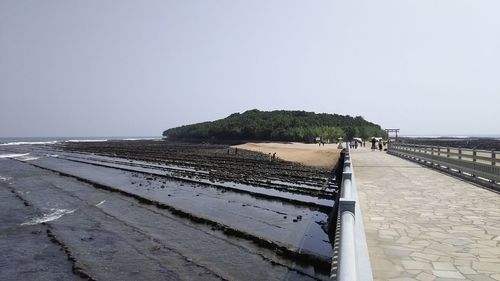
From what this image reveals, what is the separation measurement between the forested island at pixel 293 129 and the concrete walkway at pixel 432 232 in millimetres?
79792

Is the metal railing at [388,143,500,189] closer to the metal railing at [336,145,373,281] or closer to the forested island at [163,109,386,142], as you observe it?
the metal railing at [336,145,373,281]

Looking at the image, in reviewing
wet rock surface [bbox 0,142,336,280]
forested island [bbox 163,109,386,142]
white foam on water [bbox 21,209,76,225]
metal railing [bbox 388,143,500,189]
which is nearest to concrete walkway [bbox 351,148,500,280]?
metal railing [bbox 388,143,500,189]

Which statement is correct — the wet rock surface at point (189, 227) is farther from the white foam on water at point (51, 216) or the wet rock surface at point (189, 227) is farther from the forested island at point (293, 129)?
the forested island at point (293, 129)

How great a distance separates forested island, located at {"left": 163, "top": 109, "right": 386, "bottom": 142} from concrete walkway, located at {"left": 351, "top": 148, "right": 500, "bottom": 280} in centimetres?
7979

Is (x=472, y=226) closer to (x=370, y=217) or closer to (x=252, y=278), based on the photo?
(x=370, y=217)

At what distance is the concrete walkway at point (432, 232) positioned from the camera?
5535 mm

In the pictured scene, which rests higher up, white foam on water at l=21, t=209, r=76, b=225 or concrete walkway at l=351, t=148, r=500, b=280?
concrete walkway at l=351, t=148, r=500, b=280

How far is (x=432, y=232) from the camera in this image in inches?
299

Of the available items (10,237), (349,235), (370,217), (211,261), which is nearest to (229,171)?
(10,237)

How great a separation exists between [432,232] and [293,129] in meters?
94.4

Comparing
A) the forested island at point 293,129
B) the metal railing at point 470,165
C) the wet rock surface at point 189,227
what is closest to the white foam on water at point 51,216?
the wet rock surface at point 189,227

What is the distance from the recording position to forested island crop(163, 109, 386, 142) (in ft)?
314

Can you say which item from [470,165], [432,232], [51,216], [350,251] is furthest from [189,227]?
[350,251]

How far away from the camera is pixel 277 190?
26.9m
